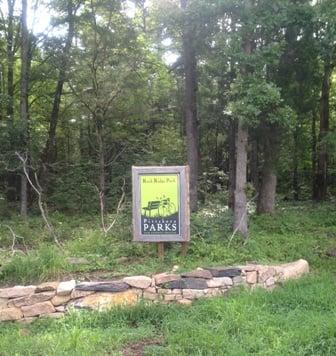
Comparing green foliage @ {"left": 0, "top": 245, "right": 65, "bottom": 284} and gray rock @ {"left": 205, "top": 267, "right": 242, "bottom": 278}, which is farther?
gray rock @ {"left": 205, "top": 267, "right": 242, "bottom": 278}

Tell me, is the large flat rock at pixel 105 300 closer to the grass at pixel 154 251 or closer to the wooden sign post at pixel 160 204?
the grass at pixel 154 251

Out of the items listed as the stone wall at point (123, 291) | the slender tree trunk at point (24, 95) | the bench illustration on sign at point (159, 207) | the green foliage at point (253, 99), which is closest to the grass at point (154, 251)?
the stone wall at point (123, 291)

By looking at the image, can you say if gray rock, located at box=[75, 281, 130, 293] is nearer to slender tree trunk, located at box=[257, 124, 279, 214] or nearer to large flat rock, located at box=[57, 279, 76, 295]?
large flat rock, located at box=[57, 279, 76, 295]

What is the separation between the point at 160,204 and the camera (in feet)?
23.9

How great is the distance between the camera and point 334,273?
24.3 feet

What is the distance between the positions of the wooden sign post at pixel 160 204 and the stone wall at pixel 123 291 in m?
0.89

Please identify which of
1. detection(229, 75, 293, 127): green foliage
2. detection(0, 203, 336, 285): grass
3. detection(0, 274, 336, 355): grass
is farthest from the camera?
detection(229, 75, 293, 127): green foliage

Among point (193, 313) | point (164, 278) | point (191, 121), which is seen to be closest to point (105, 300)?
point (164, 278)

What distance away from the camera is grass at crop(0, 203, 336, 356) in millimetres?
4645

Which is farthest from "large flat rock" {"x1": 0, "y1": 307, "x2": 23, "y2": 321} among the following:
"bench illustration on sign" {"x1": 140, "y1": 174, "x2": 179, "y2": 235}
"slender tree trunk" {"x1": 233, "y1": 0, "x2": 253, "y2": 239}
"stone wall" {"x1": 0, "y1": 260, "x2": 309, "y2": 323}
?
"slender tree trunk" {"x1": 233, "y1": 0, "x2": 253, "y2": 239}

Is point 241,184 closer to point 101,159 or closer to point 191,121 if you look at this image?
point 191,121

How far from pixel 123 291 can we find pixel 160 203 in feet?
5.34

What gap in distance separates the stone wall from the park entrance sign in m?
0.91

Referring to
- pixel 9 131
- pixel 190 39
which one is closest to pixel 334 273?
pixel 190 39
